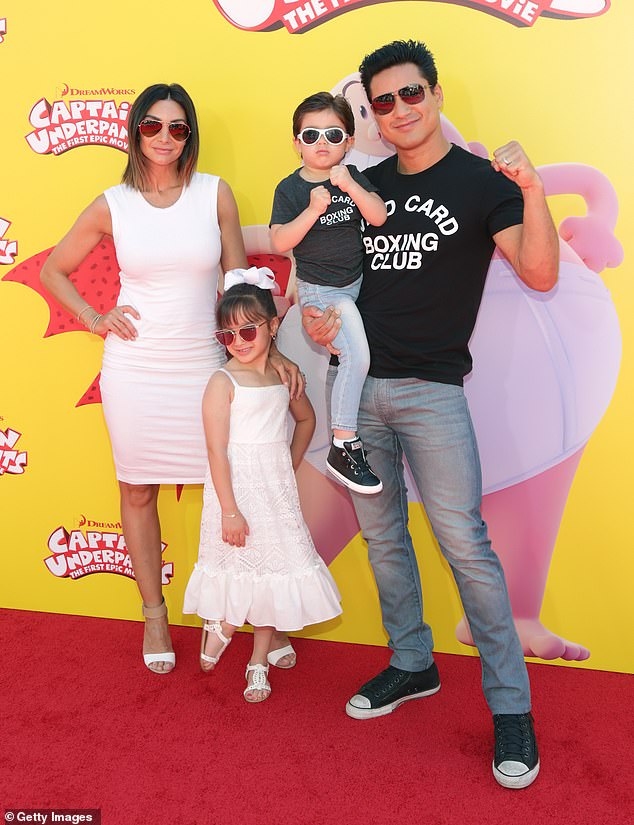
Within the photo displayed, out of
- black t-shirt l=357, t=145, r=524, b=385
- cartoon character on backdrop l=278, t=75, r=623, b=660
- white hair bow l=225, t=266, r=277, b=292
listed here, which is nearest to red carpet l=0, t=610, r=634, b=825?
cartoon character on backdrop l=278, t=75, r=623, b=660

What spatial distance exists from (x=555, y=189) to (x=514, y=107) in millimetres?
317

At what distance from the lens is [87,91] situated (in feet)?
9.91

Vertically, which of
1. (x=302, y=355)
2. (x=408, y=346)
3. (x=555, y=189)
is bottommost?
(x=302, y=355)

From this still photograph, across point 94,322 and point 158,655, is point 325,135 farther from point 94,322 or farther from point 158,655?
point 158,655

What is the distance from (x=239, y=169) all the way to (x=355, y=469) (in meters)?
1.35

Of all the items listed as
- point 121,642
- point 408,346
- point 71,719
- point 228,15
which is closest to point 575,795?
point 408,346

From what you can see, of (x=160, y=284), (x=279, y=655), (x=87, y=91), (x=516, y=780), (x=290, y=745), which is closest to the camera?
(x=516, y=780)

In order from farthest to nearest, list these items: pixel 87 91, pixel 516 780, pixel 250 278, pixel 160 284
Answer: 1. pixel 87 91
2. pixel 160 284
3. pixel 250 278
4. pixel 516 780

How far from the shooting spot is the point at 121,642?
3.12 metres

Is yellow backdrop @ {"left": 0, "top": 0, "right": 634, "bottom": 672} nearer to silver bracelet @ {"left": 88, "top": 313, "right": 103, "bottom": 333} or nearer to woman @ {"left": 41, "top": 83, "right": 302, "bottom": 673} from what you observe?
woman @ {"left": 41, "top": 83, "right": 302, "bottom": 673}

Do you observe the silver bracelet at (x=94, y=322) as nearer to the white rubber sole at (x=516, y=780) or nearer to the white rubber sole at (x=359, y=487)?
the white rubber sole at (x=359, y=487)

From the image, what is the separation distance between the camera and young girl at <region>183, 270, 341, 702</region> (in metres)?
2.49

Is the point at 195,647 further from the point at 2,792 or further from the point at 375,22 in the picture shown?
the point at 375,22

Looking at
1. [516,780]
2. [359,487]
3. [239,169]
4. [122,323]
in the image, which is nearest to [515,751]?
[516,780]
